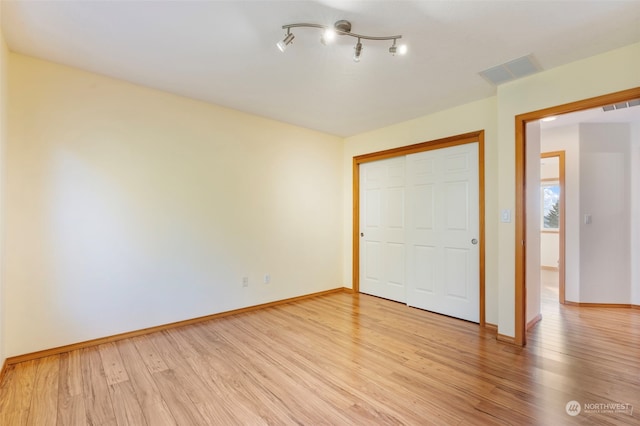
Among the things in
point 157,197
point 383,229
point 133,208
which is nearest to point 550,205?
point 383,229

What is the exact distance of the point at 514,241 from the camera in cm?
273

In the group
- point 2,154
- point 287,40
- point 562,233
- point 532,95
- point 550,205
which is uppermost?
point 287,40

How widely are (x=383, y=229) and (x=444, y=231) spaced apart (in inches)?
37.1

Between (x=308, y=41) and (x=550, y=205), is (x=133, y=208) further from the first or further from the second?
(x=550, y=205)

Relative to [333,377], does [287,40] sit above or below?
above

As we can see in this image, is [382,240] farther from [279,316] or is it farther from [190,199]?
[190,199]

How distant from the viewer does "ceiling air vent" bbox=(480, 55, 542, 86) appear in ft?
7.83

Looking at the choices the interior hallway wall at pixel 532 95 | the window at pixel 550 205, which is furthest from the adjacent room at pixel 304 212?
the window at pixel 550 205

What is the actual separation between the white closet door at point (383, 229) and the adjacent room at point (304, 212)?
0.15 feet

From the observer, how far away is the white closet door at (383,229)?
4.06 meters

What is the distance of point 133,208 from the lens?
284cm

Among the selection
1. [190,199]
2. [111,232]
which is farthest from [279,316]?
[111,232]

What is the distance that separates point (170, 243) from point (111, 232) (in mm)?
542

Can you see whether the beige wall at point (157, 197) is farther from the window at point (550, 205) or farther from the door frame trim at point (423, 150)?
the window at point (550, 205)
